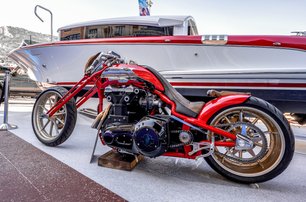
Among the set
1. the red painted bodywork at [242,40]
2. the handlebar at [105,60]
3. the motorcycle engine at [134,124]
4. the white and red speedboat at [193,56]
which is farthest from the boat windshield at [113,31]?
the motorcycle engine at [134,124]

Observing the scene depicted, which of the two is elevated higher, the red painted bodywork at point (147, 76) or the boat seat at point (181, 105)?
the red painted bodywork at point (147, 76)

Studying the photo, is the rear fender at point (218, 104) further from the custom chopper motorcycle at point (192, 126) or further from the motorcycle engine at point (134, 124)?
the motorcycle engine at point (134, 124)

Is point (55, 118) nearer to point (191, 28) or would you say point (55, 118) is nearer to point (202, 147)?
point (202, 147)

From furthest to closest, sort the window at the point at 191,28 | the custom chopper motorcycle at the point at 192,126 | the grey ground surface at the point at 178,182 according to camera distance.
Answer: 1. the window at the point at 191,28
2. the custom chopper motorcycle at the point at 192,126
3. the grey ground surface at the point at 178,182

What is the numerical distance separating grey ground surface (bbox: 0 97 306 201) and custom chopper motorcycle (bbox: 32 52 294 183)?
0.11 meters

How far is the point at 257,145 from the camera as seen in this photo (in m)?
1.35

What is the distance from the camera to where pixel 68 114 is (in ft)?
6.24

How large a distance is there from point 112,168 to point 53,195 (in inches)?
18.2

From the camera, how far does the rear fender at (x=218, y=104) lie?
4.45 feet

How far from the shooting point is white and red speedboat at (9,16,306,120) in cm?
232

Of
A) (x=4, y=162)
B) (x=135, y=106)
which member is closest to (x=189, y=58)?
(x=135, y=106)

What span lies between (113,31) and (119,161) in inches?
87.7

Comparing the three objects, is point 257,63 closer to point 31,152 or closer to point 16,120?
point 31,152

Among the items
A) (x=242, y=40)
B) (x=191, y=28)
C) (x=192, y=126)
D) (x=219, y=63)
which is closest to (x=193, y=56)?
(x=219, y=63)
